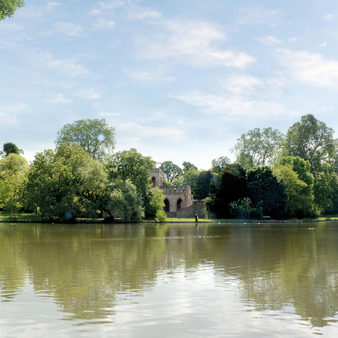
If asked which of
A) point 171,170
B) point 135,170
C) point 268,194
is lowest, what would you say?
point 268,194

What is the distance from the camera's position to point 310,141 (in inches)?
2884

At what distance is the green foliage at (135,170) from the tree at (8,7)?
36246 millimetres

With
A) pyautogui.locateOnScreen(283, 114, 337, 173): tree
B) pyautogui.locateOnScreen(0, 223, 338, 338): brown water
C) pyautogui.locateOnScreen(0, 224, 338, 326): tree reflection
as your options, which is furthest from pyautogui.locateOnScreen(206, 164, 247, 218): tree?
pyautogui.locateOnScreen(0, 223, 338, 338): brown water

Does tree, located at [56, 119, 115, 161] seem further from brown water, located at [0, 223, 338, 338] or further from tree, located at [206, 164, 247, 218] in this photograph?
brown water, located at [0, 223, 338, 338]

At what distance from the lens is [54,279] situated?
32.8ft

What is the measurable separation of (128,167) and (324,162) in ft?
134

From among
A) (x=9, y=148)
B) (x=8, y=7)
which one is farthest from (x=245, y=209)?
(x=9, y=148)

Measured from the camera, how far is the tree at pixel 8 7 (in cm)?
1878

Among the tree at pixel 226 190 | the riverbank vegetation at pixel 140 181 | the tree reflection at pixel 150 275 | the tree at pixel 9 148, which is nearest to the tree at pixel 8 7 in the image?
the tree reflection at pixel 150 275

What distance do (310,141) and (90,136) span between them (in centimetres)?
4108

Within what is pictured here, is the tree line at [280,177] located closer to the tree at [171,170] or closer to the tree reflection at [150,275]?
the tree reflection at [150,275]

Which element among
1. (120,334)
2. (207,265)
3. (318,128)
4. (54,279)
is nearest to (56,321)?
(120,334)

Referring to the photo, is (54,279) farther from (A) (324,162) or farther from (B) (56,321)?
(A) (324,162)

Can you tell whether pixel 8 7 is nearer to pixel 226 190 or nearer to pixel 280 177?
pixel 226 190
